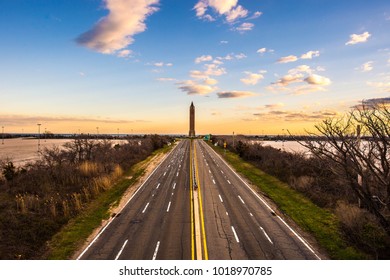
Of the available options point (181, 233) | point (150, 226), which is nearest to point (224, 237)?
point (181, 233)

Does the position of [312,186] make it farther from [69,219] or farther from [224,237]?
[69,219]

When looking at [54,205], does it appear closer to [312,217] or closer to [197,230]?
[197,230]

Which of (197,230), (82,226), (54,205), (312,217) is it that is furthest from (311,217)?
(54,205)

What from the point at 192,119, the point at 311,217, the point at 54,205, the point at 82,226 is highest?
the point at 192,119

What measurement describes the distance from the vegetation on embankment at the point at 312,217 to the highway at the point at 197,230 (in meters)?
1.25

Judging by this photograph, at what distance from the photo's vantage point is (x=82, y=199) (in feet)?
A: 88.1

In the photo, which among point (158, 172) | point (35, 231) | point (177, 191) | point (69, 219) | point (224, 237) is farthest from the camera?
point (158, 172)

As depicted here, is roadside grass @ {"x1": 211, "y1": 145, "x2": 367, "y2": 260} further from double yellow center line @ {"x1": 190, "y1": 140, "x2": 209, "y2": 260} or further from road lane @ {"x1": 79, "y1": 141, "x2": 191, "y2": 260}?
road lane @ {"x1": 79, "y1": 141, "x2": 191, "y2": 260}

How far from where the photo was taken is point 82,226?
65.4 feet

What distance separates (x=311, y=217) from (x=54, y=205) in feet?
69.5

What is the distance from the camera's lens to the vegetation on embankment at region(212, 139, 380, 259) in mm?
15853

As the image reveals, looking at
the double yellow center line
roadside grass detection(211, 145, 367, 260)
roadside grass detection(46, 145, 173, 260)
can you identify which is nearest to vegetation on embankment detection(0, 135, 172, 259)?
roadside grass detection(46, 145, 173, 260)

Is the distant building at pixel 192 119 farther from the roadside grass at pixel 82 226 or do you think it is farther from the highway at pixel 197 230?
the highway at pixel 197 230
